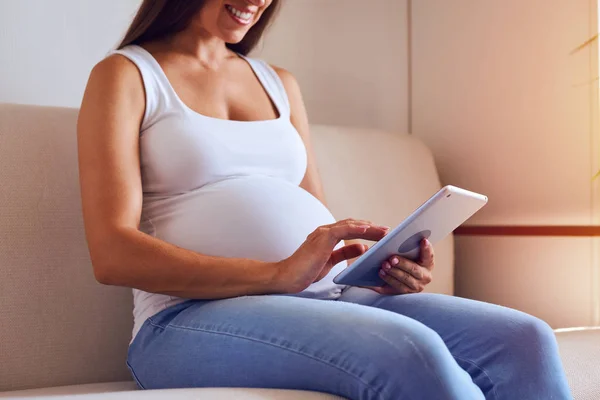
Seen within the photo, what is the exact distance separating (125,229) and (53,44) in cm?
70

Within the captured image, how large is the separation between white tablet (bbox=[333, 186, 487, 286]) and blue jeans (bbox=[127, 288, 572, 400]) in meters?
0.07

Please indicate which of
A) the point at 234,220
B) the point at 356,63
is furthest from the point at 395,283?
the point at 356,63

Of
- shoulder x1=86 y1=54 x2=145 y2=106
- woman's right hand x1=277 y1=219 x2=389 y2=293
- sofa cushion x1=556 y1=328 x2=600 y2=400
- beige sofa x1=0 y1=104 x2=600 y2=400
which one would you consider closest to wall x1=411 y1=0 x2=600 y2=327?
sofa cushion x1=556 y1=328 x2=600 y2=400

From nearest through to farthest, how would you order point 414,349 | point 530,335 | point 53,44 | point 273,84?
point 414,349, point 530,335, point 273,84, point 53,44

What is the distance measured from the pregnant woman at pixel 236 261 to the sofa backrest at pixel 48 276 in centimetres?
20

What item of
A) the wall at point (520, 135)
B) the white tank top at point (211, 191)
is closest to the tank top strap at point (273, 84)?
the white tank top at point (211, 191)

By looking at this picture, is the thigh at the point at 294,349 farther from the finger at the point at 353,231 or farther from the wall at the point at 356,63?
the wall at the point at 356,63

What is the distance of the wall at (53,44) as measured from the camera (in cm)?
153

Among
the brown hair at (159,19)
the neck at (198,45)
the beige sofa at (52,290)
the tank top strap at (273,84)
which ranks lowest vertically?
the beige sofa at (52,290)

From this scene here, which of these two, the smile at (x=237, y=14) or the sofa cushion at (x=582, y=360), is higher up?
the smile at (x=237, y=14)

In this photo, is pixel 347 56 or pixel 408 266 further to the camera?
pixel 347 56

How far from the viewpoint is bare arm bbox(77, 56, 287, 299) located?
3.38ft

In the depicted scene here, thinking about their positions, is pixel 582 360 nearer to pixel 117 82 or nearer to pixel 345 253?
pixel 345 253

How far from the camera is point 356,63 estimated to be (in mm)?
2168
